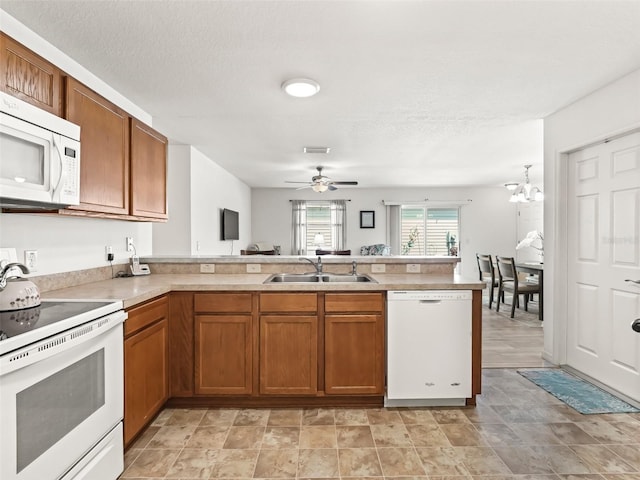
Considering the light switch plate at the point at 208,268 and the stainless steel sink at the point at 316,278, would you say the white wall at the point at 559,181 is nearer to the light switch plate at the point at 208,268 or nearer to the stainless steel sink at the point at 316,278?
the stainless steel sink at the point at 316,278

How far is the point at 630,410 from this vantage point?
2486 mm

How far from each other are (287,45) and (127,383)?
2.07 metres

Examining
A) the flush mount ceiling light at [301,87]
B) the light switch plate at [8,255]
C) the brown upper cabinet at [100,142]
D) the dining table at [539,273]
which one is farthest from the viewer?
the dining table at [539,273]

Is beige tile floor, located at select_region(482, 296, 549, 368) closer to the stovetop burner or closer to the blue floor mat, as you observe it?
the blue floor mat

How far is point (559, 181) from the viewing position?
3297mm

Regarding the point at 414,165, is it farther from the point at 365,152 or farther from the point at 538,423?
the point at 538,423

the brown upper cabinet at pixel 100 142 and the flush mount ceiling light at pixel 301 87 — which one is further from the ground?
the flush mount ceiling light at pixel 301 87

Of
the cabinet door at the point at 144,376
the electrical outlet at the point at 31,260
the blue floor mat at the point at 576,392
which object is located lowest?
the blue floor mat at the point at 576,392

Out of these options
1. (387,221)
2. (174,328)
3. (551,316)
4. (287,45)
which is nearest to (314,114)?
(287,45)

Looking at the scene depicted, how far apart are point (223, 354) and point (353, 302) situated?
95cm

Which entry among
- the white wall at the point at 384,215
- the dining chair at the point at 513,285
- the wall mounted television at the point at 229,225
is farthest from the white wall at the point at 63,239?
the white wall at the point at 384,215

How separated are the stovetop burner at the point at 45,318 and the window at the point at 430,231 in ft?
24.4

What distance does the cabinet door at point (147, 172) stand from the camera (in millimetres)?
2518

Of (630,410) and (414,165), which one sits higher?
(414,165)
